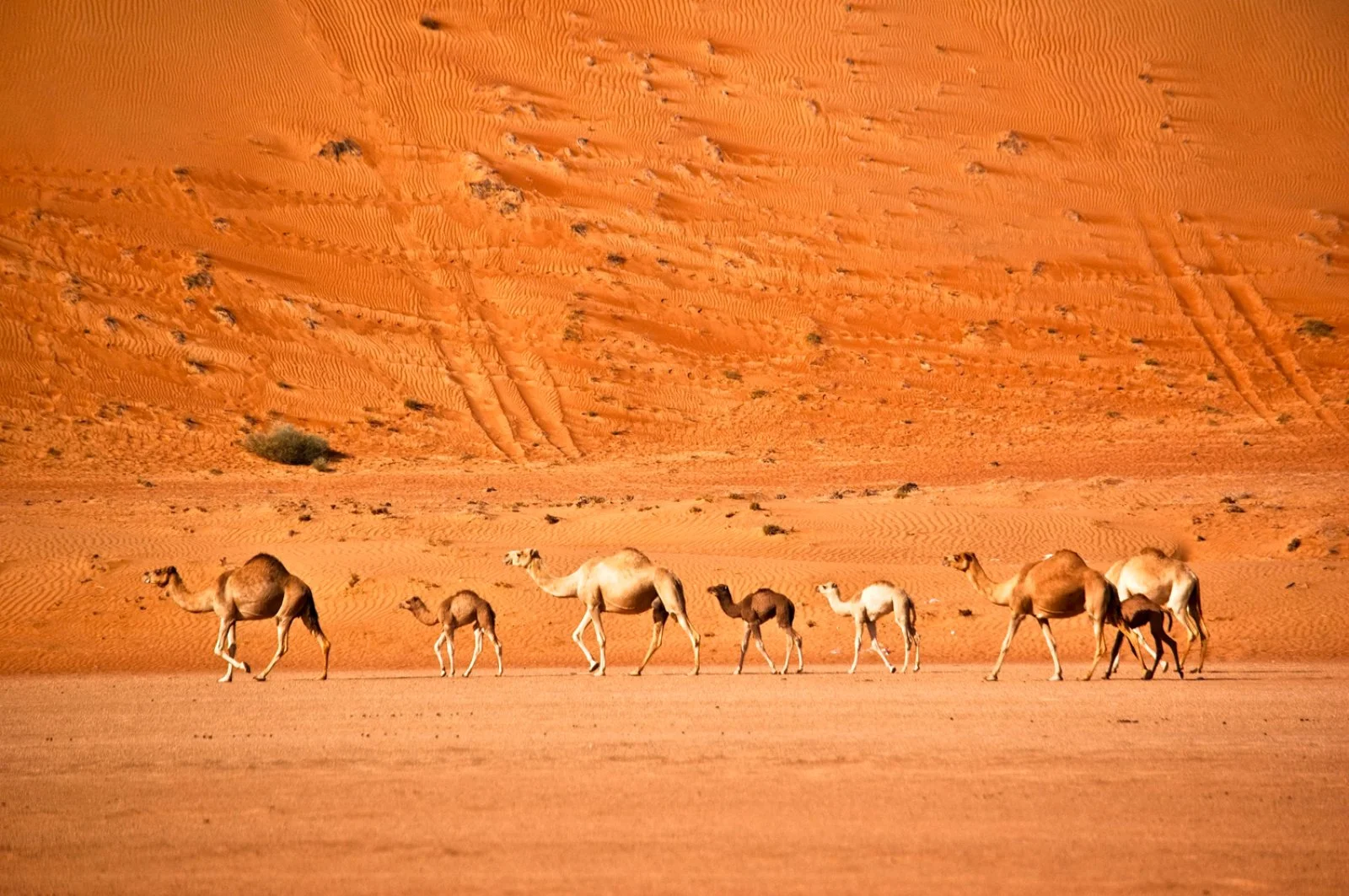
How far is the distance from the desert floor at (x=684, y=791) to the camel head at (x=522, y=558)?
3.58m

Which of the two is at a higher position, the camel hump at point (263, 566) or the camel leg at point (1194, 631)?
the camel hump at point (263, 566)

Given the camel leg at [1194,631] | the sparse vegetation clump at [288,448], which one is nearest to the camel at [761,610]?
the camel leg at [1194,631]

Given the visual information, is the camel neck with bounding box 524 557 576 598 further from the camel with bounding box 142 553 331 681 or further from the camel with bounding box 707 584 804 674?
the camel with bounding box 142 553 331 681

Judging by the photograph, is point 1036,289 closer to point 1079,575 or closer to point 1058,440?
point 1058,440

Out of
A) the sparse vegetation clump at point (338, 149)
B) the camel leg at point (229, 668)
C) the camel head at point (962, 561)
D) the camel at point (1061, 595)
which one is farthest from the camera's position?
the sparse vegetation clump at point (338, 149)

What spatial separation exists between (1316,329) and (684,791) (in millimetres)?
Answer: 43456

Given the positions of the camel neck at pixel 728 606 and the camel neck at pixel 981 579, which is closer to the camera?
the camel neck at pixel 981 579

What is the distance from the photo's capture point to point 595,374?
4447 cm

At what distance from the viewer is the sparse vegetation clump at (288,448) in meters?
37.0

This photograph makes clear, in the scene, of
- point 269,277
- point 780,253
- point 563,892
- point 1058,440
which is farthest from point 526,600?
point 780,253

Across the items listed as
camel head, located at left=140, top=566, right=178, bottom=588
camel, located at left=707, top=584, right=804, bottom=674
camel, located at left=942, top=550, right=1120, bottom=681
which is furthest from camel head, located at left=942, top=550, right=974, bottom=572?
camel head, located at left=140, top=566, right=178, bottom=588

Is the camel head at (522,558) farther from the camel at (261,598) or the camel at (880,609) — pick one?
the camel at (880,609)

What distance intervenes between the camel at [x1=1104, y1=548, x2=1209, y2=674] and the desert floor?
2.28 meters

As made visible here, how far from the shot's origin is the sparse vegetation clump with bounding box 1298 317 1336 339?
4706 cm
